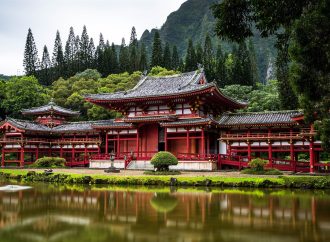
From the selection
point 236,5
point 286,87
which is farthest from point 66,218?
point 286,87

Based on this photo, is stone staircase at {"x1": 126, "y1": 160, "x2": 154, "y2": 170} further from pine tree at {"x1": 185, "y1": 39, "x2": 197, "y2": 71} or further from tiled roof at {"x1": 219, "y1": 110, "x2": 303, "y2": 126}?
pine tree at {"x1": 185, "y1": 39, "x2": 197, "y2": 71}

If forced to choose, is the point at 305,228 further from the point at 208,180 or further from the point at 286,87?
the point at 286,87

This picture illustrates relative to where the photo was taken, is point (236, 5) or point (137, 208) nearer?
point (236, 5)

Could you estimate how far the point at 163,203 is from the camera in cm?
1652

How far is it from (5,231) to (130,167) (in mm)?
26684

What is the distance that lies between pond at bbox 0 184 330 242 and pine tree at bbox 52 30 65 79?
8282 centimetres

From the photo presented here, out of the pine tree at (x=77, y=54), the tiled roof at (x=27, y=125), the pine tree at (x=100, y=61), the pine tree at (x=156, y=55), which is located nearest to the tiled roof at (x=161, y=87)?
the tiled roof at (x=27, y=125)

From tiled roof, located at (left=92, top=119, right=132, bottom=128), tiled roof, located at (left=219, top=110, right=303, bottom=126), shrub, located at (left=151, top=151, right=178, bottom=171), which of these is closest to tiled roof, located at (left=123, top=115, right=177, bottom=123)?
tiled roof, located at (left=92, top=119, right=132, bottom=128)

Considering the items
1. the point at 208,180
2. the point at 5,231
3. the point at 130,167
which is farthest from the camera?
the point at 130,167

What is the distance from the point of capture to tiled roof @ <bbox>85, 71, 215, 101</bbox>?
38.5m

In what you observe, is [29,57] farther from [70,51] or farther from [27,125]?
[27,125]

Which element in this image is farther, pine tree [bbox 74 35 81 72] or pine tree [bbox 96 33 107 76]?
pine tree [bbox 74 35 81 72]

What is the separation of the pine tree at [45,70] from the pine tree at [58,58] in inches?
75.3

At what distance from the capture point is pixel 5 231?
422 inches
